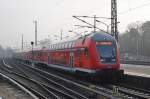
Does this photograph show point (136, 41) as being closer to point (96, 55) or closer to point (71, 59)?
point (71, 59)

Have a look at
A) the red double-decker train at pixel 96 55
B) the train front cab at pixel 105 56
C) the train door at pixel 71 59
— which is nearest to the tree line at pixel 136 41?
the train door at pixel 71 59

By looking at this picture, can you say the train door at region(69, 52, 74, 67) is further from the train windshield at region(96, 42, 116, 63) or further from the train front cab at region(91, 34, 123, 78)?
the train windshield at region(96, 42, 116, 63)

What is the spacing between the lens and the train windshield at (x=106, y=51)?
2389cm

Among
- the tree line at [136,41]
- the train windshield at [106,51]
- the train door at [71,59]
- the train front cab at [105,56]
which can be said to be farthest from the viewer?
the tree line at [136,41]

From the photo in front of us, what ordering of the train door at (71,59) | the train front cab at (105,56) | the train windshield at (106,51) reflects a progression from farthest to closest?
the train door at (71,59), the train windshield at (106,51), the train front cab at (105,56)

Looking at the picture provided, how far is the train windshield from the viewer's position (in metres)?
23.9

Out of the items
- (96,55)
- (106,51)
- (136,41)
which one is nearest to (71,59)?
(106,51)

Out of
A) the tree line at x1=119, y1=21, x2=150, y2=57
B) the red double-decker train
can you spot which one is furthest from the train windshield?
the tree line at x1=119, y1=21, x2=150, y2=57

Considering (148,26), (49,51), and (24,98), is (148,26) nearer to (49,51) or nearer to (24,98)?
(49,51)

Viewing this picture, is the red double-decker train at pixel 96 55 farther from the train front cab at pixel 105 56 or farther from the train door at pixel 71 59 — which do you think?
the train door at pixel 71 59

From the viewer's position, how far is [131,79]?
79.9ft

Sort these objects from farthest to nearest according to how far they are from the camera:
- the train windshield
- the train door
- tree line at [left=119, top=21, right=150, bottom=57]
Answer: tree line at [left=119, top=21, right=150, bottom=57]
the train door
the train windshield

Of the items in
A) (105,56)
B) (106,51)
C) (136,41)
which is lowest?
(105,56)

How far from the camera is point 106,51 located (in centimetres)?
2416
